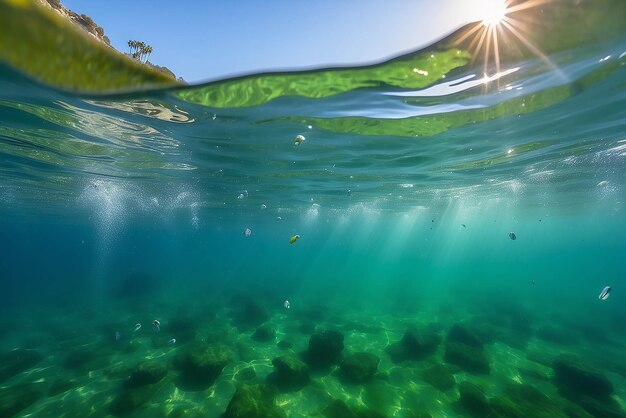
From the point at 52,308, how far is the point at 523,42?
3990 cm

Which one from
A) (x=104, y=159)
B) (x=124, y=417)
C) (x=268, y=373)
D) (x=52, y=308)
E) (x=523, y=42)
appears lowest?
(x=52, y=308)

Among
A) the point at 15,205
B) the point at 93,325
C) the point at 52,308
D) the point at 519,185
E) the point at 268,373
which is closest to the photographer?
the point at 268,373

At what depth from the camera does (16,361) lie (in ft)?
47.1

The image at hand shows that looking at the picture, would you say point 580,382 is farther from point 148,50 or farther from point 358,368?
point 148,50

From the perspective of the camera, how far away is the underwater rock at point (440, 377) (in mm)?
11945

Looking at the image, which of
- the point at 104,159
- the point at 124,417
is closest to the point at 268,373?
the point at 124,417

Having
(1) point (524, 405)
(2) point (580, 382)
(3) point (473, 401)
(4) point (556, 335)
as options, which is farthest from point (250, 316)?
(4) point (556, 335)

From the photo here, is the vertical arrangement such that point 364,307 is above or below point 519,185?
below

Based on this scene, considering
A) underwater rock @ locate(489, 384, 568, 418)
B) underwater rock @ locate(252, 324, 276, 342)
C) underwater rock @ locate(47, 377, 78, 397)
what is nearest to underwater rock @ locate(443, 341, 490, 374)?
underwater rock @ locate(489, 384, 568, 418)

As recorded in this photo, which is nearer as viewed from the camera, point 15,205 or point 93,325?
point 93,325

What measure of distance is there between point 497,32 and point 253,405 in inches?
487

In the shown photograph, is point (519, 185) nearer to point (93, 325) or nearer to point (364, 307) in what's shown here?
point (364, 307)

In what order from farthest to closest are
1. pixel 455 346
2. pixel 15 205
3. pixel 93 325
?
pixel 15 205 < pixel 93 325 < pixel 455 346

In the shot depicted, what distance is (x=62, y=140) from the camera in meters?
15.4
